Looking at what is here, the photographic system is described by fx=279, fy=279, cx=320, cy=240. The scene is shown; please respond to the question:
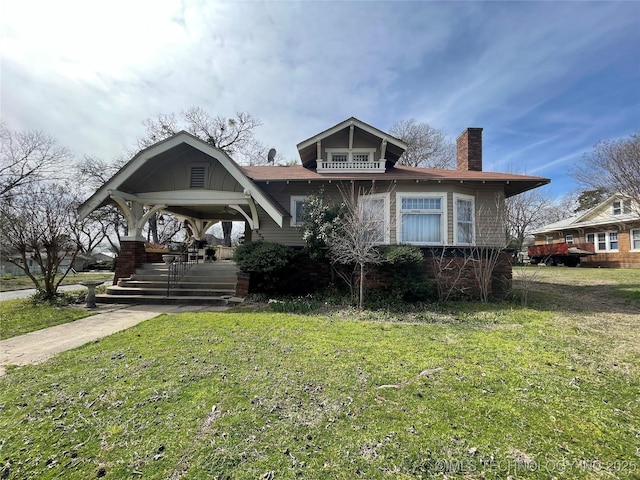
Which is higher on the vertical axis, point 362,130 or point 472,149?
point 362,130

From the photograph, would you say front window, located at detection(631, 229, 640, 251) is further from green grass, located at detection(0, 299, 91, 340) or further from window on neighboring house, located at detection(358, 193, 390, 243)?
green grass, located at detection(0, 299, 91, 340)

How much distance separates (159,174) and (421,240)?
1058cm

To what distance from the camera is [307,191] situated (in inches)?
446

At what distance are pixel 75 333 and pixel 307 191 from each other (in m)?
8.18

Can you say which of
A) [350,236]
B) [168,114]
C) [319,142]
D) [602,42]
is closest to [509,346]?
[350,236]

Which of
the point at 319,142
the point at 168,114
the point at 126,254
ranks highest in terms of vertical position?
the point at 168,114

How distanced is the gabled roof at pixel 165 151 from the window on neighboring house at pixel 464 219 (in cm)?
654

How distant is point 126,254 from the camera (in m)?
10.6

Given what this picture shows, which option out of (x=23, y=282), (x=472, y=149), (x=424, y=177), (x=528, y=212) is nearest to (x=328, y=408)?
(x=424, y=177)

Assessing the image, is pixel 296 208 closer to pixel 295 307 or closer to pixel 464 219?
pixel 295 307

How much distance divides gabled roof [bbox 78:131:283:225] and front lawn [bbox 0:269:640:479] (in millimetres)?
5439

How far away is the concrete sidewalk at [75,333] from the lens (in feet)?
15.5

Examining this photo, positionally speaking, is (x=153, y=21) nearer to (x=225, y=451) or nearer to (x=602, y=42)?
(x=225, y=451)

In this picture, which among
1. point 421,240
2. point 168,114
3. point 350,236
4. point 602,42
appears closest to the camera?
point 350,236
